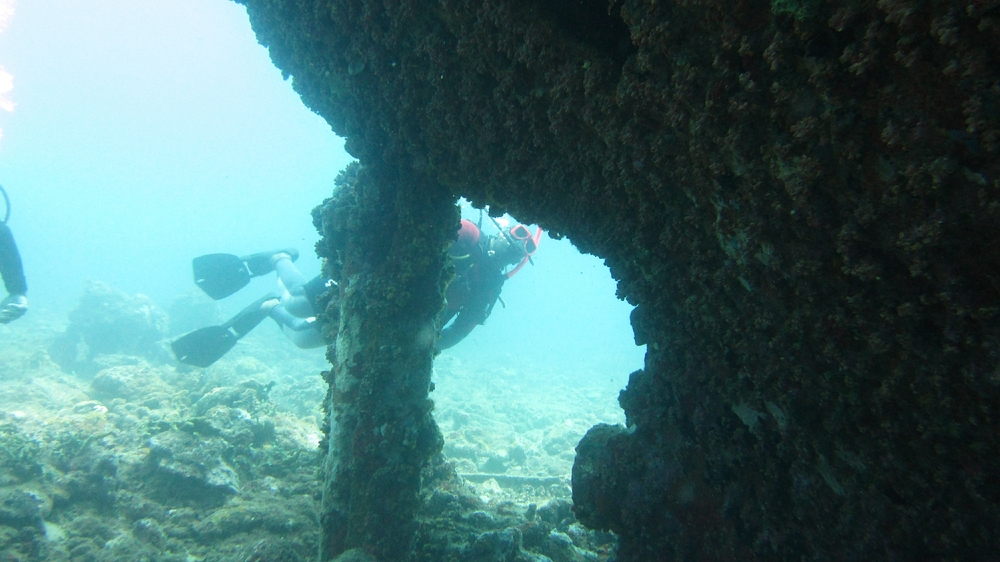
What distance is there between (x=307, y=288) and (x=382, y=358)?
15.9ft

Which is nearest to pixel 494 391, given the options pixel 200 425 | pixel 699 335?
pixel 200 425

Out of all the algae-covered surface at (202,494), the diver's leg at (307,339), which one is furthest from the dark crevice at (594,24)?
the diver's leg at (307,339)

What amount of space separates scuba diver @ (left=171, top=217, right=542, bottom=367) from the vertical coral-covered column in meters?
2.44

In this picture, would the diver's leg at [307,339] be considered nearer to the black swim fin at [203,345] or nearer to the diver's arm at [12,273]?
the black swim fin at [203,345]

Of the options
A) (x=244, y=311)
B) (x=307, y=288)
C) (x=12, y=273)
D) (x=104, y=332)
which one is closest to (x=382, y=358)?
(x=307, y=288)

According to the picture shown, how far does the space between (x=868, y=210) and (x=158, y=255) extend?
143 metres

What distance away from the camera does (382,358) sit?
13.1 ft

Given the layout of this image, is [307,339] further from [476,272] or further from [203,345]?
[476,272]

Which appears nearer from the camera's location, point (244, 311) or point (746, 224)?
point (746, 224)

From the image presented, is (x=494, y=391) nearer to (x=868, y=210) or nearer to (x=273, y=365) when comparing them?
(x=273, y=365)

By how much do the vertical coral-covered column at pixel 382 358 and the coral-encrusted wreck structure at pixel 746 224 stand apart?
1.6 inches

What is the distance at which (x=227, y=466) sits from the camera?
5996mm

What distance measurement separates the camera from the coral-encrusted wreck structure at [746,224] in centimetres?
129

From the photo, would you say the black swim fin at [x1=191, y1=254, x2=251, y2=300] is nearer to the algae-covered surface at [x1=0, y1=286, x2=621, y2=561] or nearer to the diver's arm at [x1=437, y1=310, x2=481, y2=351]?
the algae-covered surface at [x1=0, y1=286, x2=621, y2=561]
